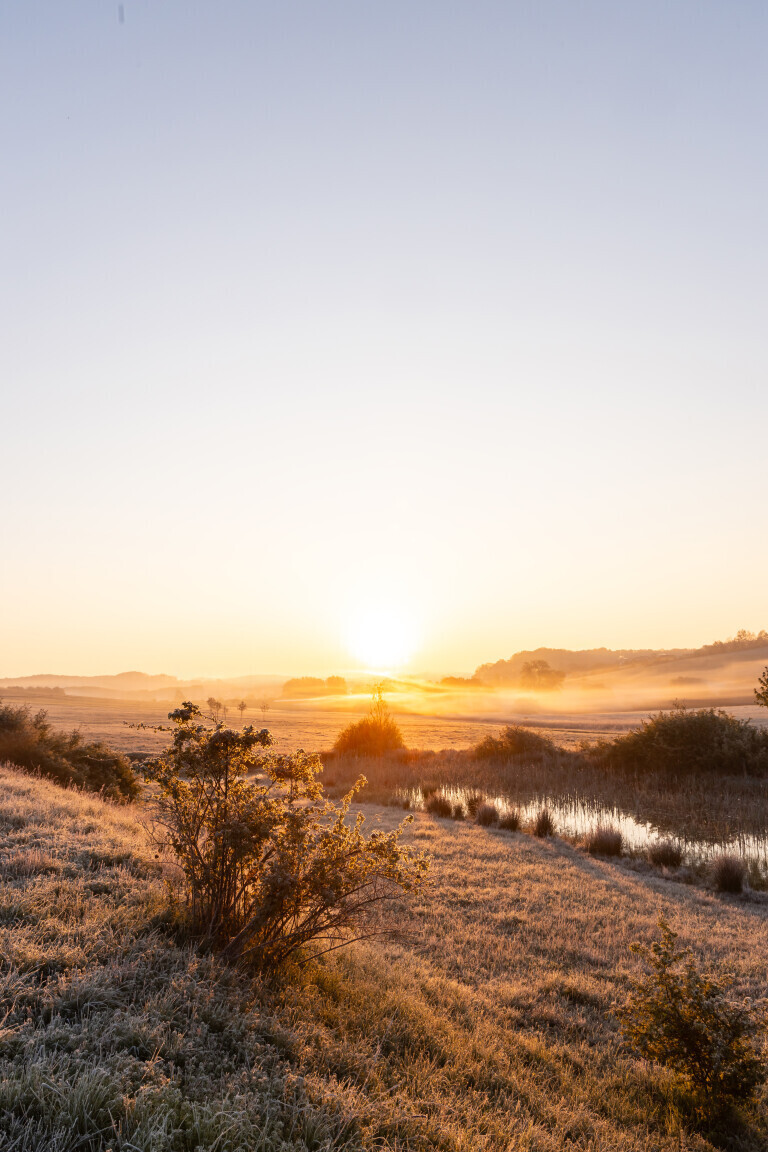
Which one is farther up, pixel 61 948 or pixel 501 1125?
pixel 61 948

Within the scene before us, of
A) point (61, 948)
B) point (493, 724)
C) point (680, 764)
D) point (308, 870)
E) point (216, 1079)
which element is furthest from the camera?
point (493, 724)

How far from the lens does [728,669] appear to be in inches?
5148

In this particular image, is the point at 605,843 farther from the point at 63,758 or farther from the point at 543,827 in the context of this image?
the point at 63,758

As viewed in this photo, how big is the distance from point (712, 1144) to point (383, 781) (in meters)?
24.2

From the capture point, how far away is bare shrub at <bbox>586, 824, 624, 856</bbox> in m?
16.5

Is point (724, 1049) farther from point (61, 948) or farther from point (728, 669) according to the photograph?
point (728, 669)

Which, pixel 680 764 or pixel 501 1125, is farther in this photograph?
pixel 680 764

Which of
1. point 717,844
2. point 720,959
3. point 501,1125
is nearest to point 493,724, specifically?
point 717,844

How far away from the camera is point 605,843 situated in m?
16.6

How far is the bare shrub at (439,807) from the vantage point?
22125 millimetres

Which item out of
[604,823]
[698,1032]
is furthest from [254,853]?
[604,823]

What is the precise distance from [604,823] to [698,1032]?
1619 cm

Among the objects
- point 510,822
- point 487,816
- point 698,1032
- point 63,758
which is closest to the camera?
point 698,1032

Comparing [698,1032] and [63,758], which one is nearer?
[698,1032]
